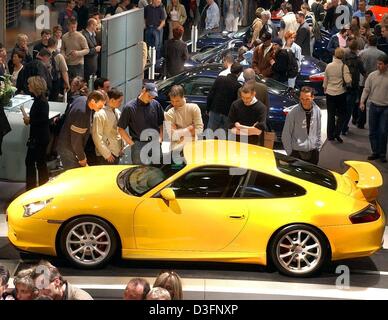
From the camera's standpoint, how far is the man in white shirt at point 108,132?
13.3m

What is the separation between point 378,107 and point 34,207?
7.31 meters

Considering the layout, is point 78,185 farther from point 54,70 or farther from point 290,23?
point 290,23

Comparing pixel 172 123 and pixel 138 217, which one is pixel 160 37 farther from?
pixel 138 217

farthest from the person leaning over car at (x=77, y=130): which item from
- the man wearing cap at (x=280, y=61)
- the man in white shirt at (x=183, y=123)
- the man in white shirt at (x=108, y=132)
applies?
the man wearing cap at (x=280, y=61)

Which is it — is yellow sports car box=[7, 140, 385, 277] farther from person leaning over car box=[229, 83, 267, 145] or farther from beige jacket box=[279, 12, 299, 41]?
beige jacket box=[279, 12, 299, 41]

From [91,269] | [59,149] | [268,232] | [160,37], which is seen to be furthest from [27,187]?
[160,37]

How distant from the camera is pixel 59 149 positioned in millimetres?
13453

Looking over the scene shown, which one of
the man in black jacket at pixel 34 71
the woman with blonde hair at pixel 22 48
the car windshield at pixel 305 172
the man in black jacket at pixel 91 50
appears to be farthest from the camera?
the man in black jacket at pixel 91 50

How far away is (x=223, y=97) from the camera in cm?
1534

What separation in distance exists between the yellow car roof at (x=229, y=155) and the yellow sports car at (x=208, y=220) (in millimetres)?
35

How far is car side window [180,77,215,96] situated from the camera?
17547 millimetres

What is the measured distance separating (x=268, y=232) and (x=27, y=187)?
4.23 metres

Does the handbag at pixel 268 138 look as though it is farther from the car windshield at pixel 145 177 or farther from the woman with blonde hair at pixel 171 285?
the woman with blonde hair at pixel 171 285

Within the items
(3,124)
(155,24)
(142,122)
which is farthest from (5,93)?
(155,24)
